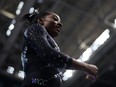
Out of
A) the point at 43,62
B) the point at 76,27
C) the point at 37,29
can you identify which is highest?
the point at 76,27

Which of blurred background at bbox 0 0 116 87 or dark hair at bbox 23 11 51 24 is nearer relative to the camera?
dark hair at bbox 23 11 51 24

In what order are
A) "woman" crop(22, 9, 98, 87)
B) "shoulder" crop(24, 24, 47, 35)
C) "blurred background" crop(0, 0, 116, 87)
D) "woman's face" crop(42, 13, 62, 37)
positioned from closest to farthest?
"woman" crop(22, 9, 98, 87) → "shoulder" crop(24, 24, 47, 35) → "woman's face" crop(42, 13, 62, 37) → "blurred background" crop(0, 0, 116, 87)

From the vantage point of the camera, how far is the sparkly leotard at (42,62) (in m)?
2.05

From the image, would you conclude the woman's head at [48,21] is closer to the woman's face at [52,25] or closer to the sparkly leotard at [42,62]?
the woman's face at [52,25]

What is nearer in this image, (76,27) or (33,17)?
(33,17)

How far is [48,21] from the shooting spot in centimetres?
241

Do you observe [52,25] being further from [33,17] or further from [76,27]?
[76,27]

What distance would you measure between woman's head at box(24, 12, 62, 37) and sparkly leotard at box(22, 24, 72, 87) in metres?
0.18

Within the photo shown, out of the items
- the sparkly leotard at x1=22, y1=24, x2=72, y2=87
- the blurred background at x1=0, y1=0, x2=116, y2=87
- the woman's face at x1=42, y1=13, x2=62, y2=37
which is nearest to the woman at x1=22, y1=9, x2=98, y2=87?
the sparkly leotard at x1=22, y1=24, x2=72, y2=87

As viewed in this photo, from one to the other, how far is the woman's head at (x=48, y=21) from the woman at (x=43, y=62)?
140 millimetres

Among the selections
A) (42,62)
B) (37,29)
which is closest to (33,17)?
(37,29)

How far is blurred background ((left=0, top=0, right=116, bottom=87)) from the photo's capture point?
302 inches

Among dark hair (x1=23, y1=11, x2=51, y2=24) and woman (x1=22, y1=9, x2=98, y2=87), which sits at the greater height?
dark hair (x1=23, y1=11, x2=51, y2=24)

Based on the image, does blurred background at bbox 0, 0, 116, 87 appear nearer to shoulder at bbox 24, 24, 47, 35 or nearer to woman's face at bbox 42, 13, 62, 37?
woman's face at bbox 42, 13, 62, 37
